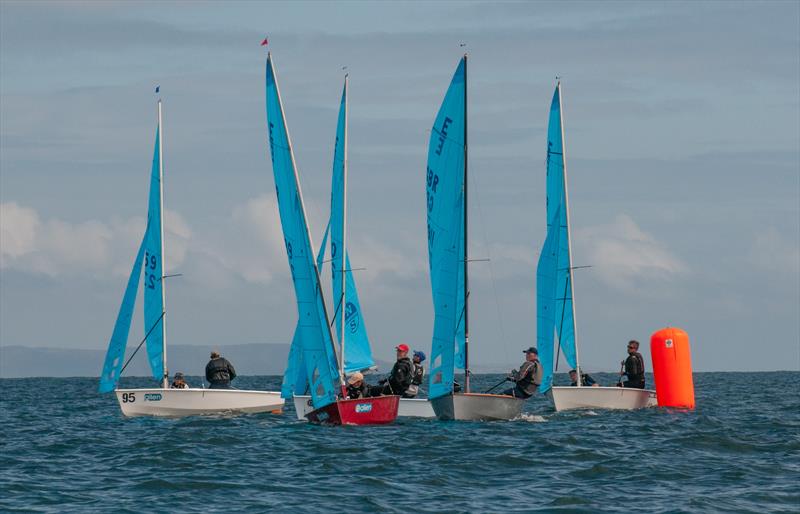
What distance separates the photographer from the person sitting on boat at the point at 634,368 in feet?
114

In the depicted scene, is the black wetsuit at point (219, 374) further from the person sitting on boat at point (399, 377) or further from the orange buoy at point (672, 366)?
the orange buoy at point (672, 366)

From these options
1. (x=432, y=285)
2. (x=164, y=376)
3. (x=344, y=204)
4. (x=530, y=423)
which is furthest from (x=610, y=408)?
(x=164, y=376)

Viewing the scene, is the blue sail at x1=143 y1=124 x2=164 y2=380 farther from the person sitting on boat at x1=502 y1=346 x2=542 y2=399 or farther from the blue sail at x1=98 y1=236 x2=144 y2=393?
the person sitting on boat at x1=502 y1=346 x2=542 y2=399

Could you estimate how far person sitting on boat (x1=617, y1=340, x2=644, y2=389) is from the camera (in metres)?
34.8

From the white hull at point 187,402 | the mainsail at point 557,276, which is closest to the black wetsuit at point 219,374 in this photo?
the white hull at point 187,402

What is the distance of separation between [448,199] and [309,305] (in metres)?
4.40

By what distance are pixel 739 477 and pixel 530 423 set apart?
1042 cm

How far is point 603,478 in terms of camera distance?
65.2 ft

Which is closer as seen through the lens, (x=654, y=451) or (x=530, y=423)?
(x=654, y=451)

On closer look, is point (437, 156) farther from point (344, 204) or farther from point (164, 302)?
point (164, 302)

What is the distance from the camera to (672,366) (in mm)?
33719

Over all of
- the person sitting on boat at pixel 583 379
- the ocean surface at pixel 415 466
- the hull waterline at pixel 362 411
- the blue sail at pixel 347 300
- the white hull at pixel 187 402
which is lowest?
the ocean surface at pixel 415 466

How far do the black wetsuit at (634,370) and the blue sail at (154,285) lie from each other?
13.4 metres

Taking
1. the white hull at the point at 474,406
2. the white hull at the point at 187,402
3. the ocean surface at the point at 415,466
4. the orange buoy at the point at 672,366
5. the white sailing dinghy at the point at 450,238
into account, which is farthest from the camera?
the white hull at the point at 187,402
